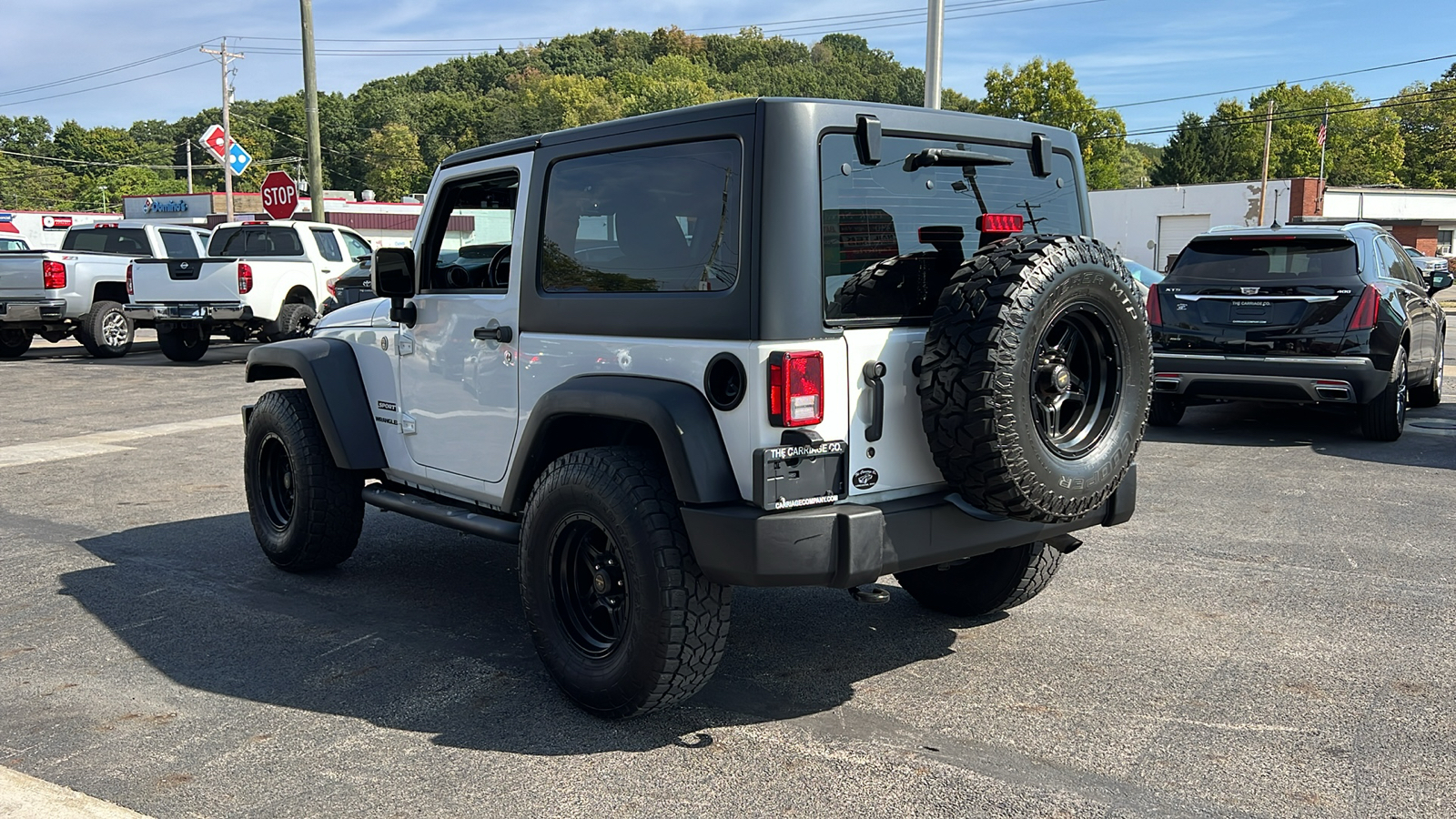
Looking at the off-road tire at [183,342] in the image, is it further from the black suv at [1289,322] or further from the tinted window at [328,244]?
the black suv at [1289,322]

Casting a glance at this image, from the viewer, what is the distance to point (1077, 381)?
3.96 metres

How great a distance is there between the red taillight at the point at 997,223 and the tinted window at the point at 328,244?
1472 centimetres

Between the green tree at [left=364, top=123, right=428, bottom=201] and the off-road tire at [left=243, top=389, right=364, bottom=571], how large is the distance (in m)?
108

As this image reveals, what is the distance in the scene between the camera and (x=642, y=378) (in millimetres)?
3770

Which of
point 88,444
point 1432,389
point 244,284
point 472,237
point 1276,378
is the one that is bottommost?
point 88,444

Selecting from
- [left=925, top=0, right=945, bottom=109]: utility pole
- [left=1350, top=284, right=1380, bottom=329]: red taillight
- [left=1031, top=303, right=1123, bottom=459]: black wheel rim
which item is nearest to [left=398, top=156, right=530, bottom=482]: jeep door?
[left=1031, top=303, right=1123, bottom=459]: black wheel rim

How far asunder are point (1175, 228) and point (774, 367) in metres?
57.4

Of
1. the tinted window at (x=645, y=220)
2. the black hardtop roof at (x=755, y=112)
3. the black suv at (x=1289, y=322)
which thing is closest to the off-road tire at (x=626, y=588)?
the tinted window at (x=645, y=220)

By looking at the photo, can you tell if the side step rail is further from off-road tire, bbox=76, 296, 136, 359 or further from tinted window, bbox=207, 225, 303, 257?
off-road tire, bbox=76, 296, 136, 359

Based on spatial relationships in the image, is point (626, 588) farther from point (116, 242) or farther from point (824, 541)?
point (116, 242)

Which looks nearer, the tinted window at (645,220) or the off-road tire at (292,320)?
the tinted window at (645,220)

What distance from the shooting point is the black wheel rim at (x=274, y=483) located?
5.86 meters

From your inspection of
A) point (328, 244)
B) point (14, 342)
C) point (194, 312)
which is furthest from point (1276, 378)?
point (14, 342)

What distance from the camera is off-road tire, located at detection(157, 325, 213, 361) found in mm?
16516
